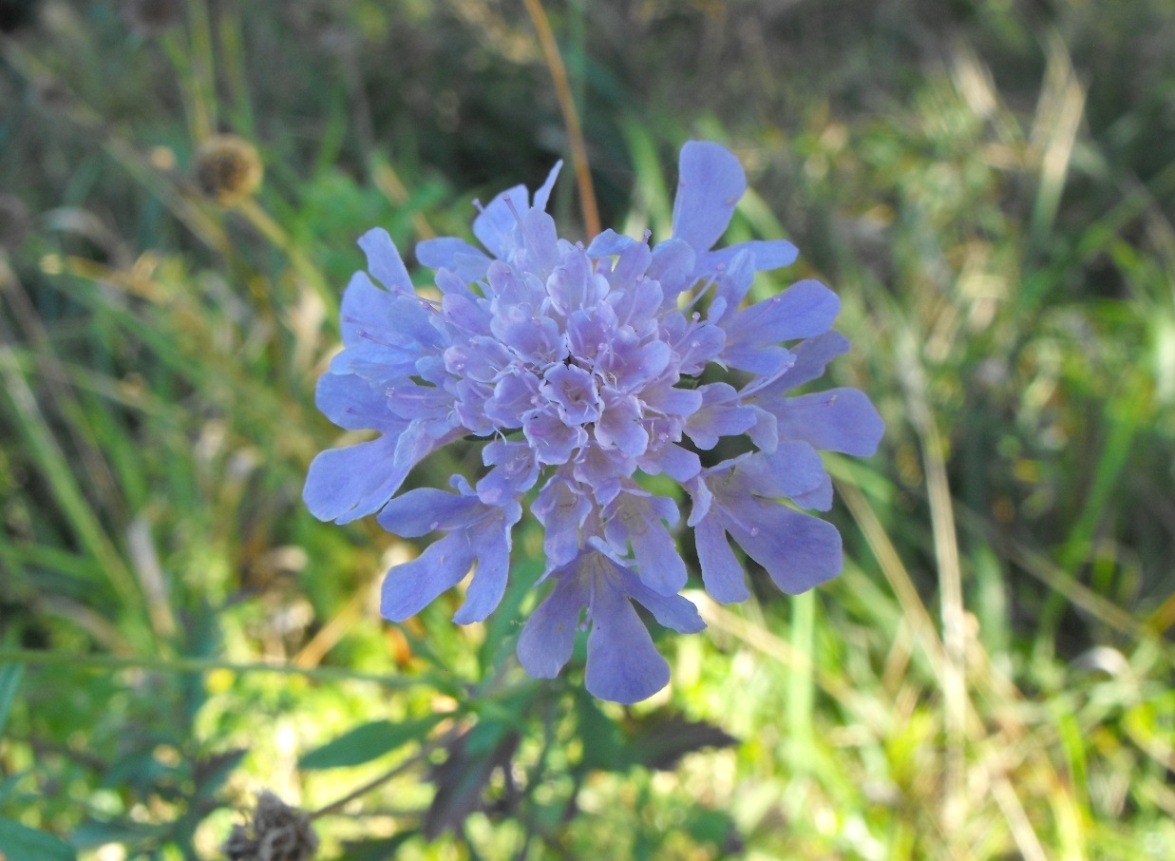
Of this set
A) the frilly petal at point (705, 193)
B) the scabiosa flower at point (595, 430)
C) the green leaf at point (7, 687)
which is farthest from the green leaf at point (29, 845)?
the frilly petal at point (705, 193)

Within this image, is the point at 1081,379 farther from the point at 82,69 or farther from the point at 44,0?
the point at 44,0

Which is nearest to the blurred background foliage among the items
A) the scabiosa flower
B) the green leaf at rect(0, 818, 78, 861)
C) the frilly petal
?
the green leaf at rect(0, 818, 78, 861)

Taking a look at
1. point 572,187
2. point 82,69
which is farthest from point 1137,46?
point 82,69

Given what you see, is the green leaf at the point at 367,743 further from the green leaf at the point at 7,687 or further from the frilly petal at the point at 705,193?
the frilly petal at the point at 705,193

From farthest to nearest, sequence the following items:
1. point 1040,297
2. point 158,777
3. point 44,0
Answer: point 44,0, point 1040,297, point 158,777

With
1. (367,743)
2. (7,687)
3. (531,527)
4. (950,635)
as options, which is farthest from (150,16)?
(950,635)

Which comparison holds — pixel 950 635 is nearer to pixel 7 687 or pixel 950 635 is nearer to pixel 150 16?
pixel 7 687
